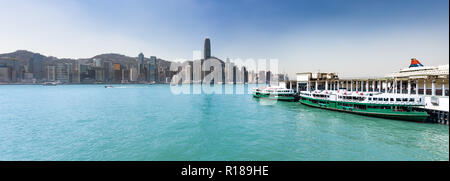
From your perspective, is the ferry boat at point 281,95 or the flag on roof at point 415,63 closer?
the flag on roof at point 415,63

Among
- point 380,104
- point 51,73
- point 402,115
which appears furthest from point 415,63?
point 51,73

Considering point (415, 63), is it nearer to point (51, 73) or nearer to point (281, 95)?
point (281, 95)

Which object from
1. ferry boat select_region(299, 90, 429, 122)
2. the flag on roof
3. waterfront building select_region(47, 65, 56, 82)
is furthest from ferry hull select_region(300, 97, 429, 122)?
waterfront building select_region(47, 65, 56, 82)

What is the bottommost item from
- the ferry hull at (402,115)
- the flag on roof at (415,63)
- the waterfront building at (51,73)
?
the ferry hull at (402,115)

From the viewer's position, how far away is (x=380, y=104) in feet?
82.4

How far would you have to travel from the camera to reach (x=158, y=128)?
2100 centimetres

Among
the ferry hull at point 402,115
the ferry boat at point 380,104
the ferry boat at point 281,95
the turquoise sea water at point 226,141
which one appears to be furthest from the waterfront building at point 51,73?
the ferry hull at point 402,115

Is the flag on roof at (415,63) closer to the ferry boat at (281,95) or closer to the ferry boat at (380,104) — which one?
the ferry boat at (380,104)

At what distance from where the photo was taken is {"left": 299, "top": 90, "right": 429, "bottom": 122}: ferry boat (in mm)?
22859

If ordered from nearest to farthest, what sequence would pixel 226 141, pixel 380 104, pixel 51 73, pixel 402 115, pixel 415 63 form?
pixel 226 141
pixel 402 115
pixel 380 104
pixel 415 63
pixel 51 73

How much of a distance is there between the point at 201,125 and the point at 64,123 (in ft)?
66.9

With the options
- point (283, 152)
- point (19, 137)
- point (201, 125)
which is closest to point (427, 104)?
point (283, 152)

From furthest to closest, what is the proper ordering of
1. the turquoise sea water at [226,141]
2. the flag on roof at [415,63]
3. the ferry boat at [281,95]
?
1. the ferry boat at [281,95]
2. the flag on roof at [415,63]
3. the turquoise sea water at [226,141]

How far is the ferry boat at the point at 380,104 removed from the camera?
75.0 feet
